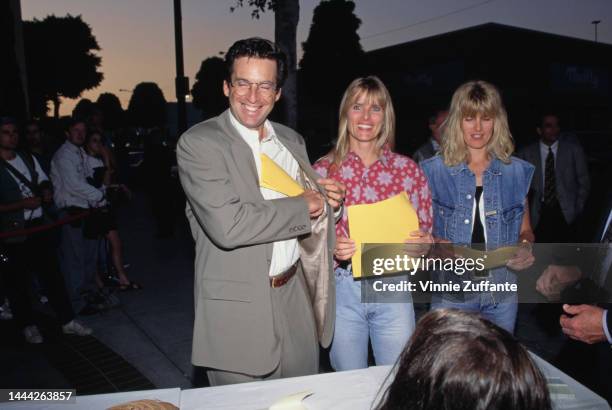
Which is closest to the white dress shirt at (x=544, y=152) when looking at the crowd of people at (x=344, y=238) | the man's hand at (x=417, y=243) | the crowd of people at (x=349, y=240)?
the crowd of people at (x=349, y=240)

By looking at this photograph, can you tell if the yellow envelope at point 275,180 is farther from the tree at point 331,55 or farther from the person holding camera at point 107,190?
the tree at point 331,55

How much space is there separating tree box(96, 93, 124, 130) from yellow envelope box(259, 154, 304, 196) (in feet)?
295

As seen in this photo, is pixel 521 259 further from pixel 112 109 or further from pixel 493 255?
pixel 112 109

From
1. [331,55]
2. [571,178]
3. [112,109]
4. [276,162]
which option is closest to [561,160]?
[571,178]

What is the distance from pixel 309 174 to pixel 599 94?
32.3 meters

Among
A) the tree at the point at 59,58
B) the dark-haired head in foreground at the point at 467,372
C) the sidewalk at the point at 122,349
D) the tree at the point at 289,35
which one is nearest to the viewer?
the dark-haired head in foreground at the point at 467,372

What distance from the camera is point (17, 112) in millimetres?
8000

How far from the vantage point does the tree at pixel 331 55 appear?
36688mm

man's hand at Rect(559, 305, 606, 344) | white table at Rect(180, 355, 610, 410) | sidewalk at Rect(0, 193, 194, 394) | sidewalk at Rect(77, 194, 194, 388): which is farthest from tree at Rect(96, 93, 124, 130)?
man's hand at Rect(559, 305, 606, 344)

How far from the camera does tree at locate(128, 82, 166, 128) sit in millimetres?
97938

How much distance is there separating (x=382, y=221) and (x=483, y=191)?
2.44ft

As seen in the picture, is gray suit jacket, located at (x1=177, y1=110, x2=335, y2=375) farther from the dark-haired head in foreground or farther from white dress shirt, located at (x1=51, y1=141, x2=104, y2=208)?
white dress shirt, located at (x1=51, y1=141, x2=104, y2=208)

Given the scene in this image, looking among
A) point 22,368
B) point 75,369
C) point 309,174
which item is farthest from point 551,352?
point 22,368

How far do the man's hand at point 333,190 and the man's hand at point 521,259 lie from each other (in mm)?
1141
